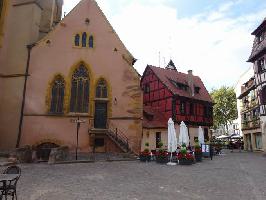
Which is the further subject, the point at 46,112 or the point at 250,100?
the point at 250,100

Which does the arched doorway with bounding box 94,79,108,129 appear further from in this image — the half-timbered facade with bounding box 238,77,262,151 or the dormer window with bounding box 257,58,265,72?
the half-timbered facade with bounding box 238,77,262,151

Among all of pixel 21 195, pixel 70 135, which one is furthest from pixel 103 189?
pixel 70 135

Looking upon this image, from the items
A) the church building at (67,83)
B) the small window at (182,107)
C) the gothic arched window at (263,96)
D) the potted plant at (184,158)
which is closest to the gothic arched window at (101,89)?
the church building at (67,83)

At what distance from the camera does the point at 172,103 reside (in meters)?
30.4

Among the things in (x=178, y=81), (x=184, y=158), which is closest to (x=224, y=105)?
(x=178, y=81)

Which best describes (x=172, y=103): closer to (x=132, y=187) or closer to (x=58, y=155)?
(x=58, y=155)

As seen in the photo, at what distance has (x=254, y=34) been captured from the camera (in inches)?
1192

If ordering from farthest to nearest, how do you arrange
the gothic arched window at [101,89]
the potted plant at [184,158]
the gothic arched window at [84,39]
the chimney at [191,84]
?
the chimney at [191,84] → the gothic arched window at [84,39] → the gothic arched window at [101,89] → the potted plant at [184,158]

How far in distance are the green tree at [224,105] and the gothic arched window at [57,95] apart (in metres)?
40.1

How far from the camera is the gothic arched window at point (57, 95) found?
2183 cm

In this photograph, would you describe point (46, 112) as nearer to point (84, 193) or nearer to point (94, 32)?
point (94, 32)

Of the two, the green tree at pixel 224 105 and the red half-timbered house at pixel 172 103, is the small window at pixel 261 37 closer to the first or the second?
the red half-timbered house at pixel 172 103

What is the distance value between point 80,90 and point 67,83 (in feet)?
4.06

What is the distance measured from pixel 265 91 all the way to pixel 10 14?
2594 cm
